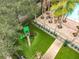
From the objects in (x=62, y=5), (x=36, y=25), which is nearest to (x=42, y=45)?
(x=36, y=25)

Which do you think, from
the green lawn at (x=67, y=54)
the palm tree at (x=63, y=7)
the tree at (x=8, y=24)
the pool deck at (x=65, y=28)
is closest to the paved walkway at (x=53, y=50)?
the green lawn at (x=67, y=54)

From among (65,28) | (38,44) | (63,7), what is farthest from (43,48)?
(63,7)

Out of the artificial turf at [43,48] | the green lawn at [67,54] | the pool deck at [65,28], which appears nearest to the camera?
the green lawn at [67,54]

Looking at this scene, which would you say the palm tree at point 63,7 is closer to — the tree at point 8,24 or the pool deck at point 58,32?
the pool deck at point 58,32

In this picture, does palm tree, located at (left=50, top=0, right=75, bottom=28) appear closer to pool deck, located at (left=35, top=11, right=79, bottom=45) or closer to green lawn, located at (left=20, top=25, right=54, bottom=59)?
pool deck, located at (left=35, top=11, right=79, bottom=45)

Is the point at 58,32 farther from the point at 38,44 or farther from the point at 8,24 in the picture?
the point at 8,24
